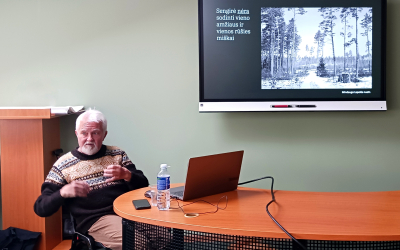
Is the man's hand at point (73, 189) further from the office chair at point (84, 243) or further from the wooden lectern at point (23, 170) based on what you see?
the wooden lectern at point (23, 170)

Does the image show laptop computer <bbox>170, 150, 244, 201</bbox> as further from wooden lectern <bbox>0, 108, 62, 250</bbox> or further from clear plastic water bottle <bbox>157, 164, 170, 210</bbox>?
wooden lectern <bbox>0, 108, 62, 250</bbox>

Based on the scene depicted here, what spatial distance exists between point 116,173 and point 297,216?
107 cm

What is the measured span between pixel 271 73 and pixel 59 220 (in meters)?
2.18

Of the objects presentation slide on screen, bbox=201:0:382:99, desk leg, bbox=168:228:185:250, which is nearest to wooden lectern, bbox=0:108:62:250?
presentation slide on screen, bbox=201:0:382:99

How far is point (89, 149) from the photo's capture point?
2.39 metres

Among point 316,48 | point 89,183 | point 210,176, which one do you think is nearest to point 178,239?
point 210,176

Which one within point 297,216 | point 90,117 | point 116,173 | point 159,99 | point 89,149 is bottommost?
point 297,216

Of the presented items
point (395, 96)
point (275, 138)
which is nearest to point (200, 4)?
point (275, 138)

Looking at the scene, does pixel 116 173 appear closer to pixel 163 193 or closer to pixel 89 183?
pixel 89 183

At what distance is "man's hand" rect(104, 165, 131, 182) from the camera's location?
86.3 inches

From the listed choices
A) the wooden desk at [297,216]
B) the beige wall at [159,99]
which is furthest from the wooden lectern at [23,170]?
the wooden desk at [297,216]

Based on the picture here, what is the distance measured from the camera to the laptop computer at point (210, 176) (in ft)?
6.22

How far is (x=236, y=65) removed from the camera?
312cm

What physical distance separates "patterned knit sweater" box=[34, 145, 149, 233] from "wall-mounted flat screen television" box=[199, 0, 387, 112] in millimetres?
1020
